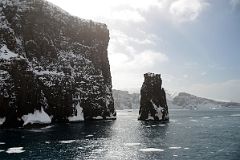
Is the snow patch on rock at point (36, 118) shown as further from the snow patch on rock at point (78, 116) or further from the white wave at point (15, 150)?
the white wave at point (15, 150)

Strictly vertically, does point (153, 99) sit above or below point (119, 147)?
above

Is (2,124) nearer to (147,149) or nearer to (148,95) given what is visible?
(147,149)

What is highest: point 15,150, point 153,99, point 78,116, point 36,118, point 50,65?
point 50,65

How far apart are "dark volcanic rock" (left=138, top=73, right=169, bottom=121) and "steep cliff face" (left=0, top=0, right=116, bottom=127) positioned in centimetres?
1974

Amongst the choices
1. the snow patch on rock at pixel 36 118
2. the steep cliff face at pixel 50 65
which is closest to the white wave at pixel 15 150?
the snow patch on rock at pixel 36 118

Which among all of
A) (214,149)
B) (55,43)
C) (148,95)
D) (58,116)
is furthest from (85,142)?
(55,43)

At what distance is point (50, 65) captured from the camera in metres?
136

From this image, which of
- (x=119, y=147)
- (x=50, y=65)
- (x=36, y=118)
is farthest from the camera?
(x=50, y=65)

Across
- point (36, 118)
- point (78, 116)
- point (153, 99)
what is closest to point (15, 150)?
point (36, 118)

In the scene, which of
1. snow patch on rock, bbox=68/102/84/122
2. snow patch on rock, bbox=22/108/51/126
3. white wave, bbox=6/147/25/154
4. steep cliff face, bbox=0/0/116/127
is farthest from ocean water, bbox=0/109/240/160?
snow patch on rock, bbox=68/102/84/122

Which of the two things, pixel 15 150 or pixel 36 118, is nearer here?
pixel 15 150

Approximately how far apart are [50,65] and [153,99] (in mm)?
43865

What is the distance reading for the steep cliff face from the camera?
105688 mm

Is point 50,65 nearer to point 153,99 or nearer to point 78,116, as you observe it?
point 78,116
